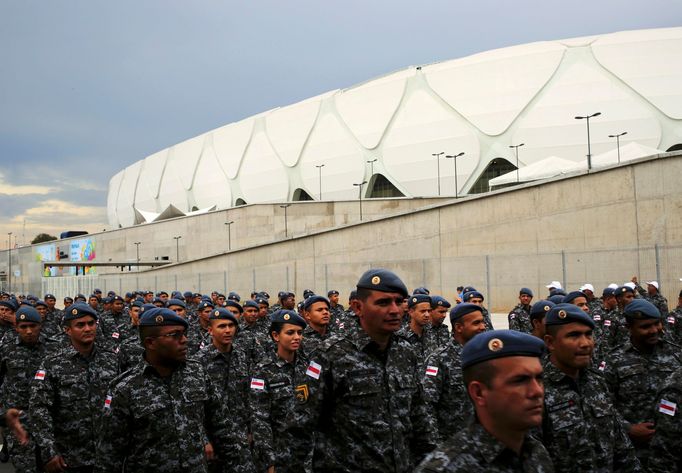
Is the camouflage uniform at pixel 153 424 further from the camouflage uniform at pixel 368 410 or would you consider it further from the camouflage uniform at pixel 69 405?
the camouflage uniform at pixel 69 405

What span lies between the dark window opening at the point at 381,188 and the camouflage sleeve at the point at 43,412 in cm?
5667

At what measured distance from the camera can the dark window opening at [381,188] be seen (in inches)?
2404

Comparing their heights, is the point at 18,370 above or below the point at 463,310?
below

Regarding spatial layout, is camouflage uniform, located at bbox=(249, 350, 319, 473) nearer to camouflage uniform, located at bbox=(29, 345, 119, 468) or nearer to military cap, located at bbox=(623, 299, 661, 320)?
camouflage uniform, located at bbox=(29, 345, 119, 468)

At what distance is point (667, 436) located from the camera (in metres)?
3.66

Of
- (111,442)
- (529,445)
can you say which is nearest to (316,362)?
(111,442)

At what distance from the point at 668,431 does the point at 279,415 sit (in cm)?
260

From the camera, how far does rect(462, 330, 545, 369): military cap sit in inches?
84.7

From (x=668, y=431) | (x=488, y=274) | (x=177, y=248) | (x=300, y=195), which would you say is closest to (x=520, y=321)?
(x=668, y=431)

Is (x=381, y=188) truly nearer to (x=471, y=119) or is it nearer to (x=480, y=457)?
(x=471, y=119)

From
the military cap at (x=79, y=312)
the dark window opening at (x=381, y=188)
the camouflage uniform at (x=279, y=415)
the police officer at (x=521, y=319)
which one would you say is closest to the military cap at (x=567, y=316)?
the camouflage uniform at (x=279, y=415)

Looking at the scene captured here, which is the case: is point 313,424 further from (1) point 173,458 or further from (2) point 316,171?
(2) point 316,171

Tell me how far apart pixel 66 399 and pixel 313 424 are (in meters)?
2.30

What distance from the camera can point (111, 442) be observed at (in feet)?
11.2
